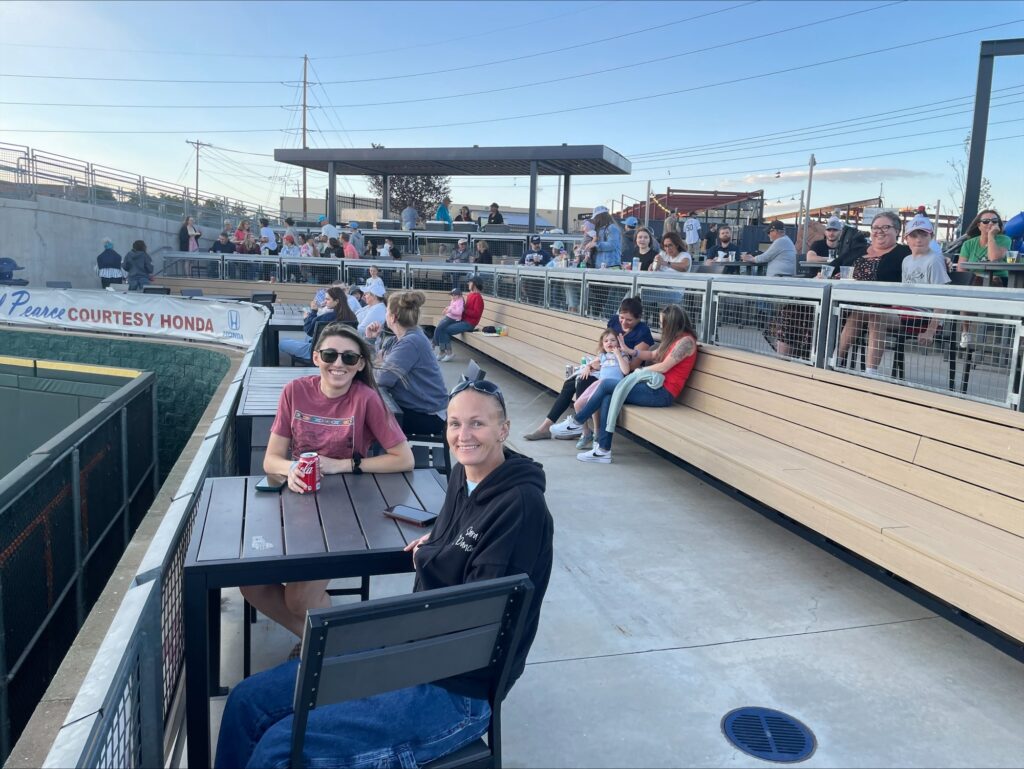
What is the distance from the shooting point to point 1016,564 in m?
3.32

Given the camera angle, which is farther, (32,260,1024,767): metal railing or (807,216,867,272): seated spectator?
(807,216,867,272): seated spectator

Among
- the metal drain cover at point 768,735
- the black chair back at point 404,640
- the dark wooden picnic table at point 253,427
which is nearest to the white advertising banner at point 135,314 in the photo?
the dark wooden picnic table at point 253,427

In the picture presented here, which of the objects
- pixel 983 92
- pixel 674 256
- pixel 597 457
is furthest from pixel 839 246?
pixel 597 457

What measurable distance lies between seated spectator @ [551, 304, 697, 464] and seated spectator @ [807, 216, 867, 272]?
2.40 meters

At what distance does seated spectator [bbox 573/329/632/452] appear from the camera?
22.6 ft

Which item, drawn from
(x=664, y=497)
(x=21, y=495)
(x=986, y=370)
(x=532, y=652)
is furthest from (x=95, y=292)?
(x=986, y=370)

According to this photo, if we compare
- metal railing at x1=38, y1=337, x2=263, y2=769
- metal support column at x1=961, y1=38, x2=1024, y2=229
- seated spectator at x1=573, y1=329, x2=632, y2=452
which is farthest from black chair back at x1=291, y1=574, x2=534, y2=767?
metal support column at x1=961, y1=38, x2=1024, y2=229

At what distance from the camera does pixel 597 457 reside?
6.81m

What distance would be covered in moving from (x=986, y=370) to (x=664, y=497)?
2.41 meters

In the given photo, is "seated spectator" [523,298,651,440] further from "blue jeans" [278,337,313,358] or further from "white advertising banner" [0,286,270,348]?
"white advertising banner" [0,286,270,348]

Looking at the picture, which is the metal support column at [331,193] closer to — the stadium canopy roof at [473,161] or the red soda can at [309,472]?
the stadium canopy roof at [473,161]

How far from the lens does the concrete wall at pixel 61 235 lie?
2155 centimetres

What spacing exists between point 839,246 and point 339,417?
7.26m

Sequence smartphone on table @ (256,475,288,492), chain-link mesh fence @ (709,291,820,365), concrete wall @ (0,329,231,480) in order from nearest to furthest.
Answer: smartphone on table @ (256,475,288,492) < chain-link mesh fence @ (709,291,820,365) < concrete wall @ (0,329,231,480)
